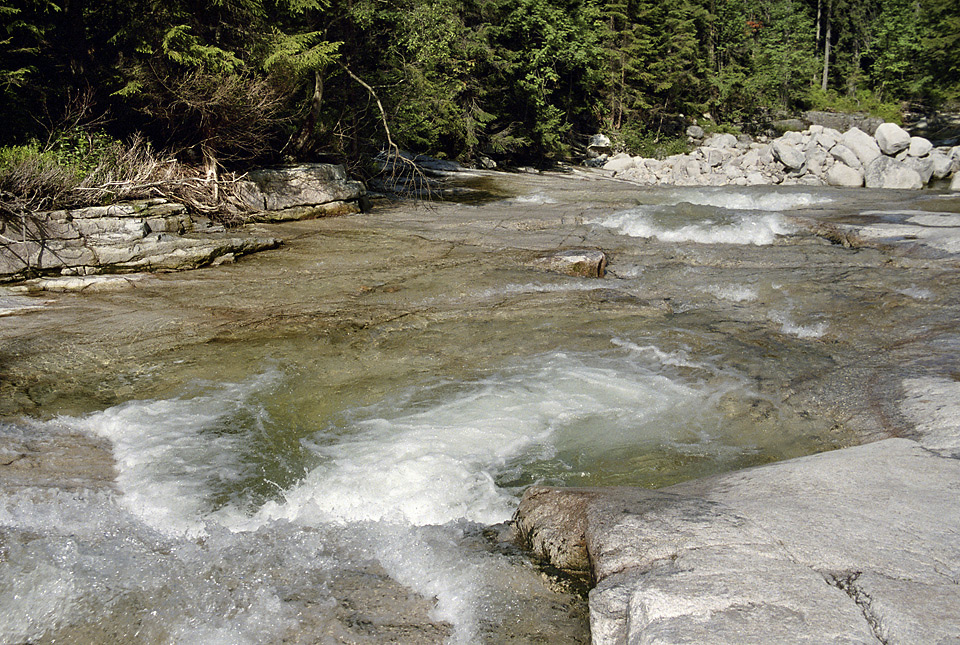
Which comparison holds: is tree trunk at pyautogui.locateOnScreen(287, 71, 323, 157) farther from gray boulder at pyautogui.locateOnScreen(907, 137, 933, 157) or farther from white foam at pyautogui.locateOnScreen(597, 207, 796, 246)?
gray boulder at pyautogui.locateOnScreen(907, 137, 933, 157)

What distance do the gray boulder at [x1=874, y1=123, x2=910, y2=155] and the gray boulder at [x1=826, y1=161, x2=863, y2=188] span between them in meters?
2.74

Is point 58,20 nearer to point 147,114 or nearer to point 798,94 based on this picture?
point 147,114

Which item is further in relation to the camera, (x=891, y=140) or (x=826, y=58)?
(x=826, y=58)

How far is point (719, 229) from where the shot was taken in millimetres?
11086

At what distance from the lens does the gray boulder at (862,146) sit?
75.7 feet

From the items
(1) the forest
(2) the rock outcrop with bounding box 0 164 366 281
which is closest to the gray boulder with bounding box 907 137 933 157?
(1) the forest

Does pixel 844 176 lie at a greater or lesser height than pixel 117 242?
lesser

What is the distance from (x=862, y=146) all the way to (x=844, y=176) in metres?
3.07

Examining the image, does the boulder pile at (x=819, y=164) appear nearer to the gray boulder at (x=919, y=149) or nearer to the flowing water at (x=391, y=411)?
the gray boulder at (x=919, y=149)

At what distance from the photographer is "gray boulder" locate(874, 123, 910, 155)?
77.4 feet

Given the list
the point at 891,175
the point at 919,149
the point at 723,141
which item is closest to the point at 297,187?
the point at 891,175

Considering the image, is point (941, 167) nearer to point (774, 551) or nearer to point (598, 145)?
point (598, 145)

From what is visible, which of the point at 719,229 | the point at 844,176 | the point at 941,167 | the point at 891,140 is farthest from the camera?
the point at 891,140

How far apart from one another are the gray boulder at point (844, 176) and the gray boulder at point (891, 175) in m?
0.23
